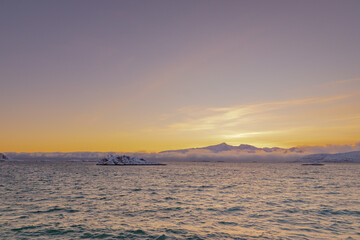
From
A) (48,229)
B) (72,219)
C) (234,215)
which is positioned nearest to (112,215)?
(72,219)

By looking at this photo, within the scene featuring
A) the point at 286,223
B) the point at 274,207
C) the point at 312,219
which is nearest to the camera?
the point at 286,223

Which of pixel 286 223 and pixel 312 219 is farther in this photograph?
pixel 312 219

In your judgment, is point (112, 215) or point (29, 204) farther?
point (29, 204)

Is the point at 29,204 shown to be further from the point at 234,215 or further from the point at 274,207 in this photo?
the point at 274,207

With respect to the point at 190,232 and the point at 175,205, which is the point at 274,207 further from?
the point at 190,232

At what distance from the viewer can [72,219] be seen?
2245cm

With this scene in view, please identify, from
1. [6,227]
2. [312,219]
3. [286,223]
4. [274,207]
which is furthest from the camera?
[274,207]

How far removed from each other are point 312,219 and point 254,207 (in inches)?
278

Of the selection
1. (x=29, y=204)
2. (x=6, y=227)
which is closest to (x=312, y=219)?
(x=6, y=227)

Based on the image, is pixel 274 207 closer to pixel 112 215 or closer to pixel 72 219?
pixel 112 215

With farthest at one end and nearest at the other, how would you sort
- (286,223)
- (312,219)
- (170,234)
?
(312,219) < (286,223) < (170,234)

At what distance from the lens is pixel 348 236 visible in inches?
731

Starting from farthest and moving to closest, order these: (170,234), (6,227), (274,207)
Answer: (274,207), (6,227), (170,234)

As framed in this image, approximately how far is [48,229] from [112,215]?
6.23 m
